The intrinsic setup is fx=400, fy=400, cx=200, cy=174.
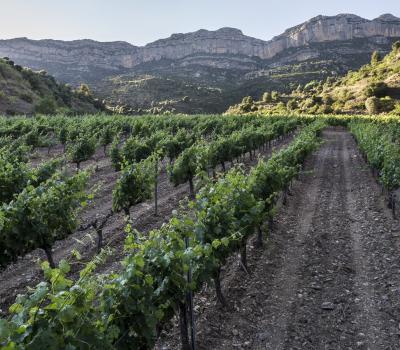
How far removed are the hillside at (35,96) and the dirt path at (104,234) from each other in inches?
1908

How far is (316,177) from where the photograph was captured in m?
20.9

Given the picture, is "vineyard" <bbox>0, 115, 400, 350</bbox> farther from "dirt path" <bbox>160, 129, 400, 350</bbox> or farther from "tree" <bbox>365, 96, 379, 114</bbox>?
"tree" <bbox>365, 96, 379, 114</bbox>

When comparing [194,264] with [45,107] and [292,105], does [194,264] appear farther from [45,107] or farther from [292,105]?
[292,105]

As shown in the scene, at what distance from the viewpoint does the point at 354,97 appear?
8256 cm

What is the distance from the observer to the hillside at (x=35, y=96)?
209 ft

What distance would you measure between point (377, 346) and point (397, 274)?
289 centimetres

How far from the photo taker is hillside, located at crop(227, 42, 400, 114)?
238 ft

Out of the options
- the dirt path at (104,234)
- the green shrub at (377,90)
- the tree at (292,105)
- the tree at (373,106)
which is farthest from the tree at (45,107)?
the green shrub at (377,90)

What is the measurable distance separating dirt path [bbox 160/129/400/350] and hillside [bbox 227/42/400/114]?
56.8m

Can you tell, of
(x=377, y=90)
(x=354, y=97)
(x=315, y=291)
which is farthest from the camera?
(x=354, y=97)

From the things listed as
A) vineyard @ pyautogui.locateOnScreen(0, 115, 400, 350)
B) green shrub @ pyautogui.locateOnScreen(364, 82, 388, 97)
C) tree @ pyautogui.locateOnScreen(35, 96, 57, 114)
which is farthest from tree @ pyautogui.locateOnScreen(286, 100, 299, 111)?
vineyard @ pyautogui.locateOnScreen(0, 115, 400, 350)

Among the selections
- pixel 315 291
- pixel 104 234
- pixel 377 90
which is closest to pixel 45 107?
pixel 104 234

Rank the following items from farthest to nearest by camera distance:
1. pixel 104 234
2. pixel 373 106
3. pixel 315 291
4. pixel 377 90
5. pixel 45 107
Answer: pixel 377 90 → pixel 373 106 → pixel 45 107 → pixel 104 234 → pixel 315 291

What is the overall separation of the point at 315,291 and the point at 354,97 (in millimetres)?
82162
